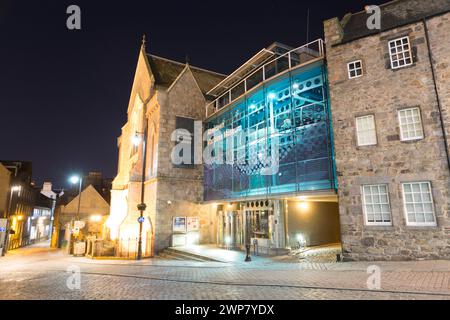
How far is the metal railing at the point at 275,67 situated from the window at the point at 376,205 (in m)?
6.98

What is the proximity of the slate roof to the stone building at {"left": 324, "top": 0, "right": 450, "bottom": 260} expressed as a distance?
0.04 m

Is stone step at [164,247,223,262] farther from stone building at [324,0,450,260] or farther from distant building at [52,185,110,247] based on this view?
distant building at [52,185,110,247]

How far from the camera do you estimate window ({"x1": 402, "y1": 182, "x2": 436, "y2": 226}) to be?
11062 mm

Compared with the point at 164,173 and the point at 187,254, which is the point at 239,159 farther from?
the point at 187,254

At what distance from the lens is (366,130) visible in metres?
12.8

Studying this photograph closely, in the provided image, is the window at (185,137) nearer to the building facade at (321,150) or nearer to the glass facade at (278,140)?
the building facade at (321,150)

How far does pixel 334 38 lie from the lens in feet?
45.9

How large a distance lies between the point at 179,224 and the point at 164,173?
159 inches

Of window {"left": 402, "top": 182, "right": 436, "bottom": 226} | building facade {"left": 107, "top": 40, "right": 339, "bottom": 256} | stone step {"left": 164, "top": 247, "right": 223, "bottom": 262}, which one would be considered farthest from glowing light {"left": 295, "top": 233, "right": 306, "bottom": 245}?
window {"left": 402, "top": 182, "right": 436, "bottom": 226}

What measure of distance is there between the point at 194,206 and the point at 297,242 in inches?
349

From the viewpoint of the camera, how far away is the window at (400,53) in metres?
12.3

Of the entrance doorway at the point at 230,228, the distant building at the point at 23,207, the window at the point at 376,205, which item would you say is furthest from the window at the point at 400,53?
the distant building at the point at 23,207
